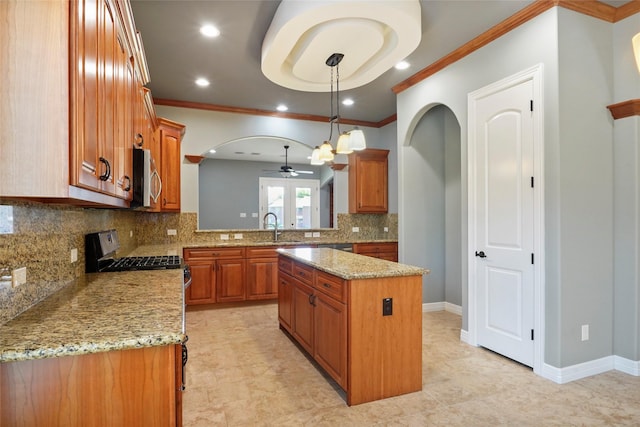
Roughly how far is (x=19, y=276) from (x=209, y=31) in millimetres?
2527

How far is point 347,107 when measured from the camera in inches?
205

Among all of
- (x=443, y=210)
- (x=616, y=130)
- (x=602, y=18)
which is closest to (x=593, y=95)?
(x=616, y=130)

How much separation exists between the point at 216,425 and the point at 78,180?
1.70 meters

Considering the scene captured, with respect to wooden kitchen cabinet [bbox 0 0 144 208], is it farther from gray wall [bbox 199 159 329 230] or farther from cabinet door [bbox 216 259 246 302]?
gray wall [bbox 199 159 329 230]

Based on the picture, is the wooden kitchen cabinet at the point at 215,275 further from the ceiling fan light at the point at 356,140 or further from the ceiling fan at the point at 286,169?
the ceiling fan at the point at 286,169

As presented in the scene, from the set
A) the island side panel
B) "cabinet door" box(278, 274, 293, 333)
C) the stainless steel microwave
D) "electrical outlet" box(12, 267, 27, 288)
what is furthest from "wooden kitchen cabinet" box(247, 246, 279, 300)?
"electrical outlet" box(12, 267, 27, 288)

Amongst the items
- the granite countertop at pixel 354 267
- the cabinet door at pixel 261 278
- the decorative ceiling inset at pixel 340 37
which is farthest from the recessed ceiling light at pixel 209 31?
the cabinet door at pixel 261 278

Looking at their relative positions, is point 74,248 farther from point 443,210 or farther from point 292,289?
point 443,210

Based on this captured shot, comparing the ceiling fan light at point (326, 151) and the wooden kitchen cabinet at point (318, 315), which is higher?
the ceiling fan light at point (326, 151)

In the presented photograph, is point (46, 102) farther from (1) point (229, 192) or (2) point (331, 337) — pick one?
(1) point (229, 192)

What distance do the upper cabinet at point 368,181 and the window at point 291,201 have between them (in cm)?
414

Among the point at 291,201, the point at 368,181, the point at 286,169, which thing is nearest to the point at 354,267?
the point at 368,181

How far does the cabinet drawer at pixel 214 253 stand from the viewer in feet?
15.0

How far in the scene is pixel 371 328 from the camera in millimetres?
2336
